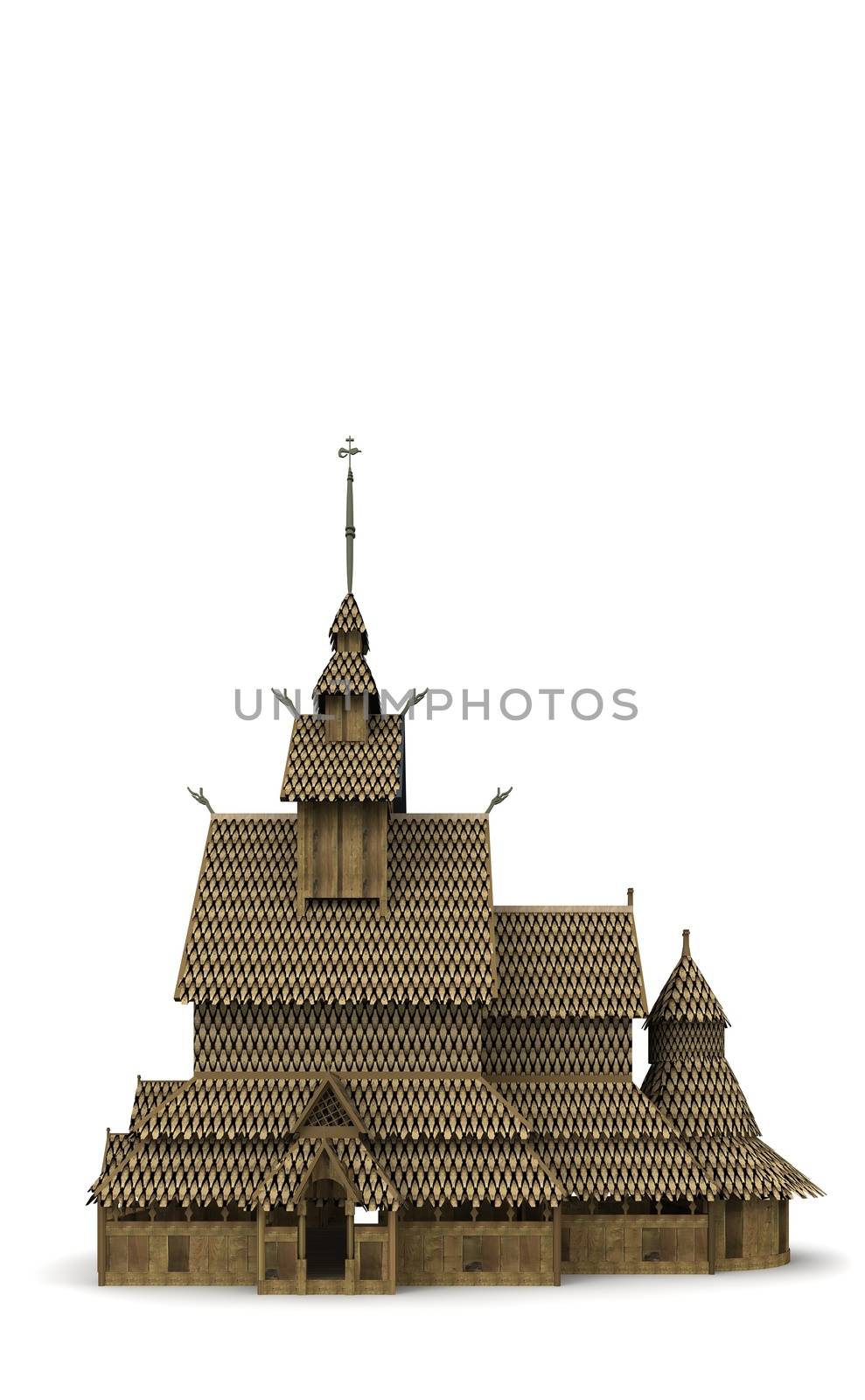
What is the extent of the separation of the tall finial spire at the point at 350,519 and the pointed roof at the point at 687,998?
9.41 meters

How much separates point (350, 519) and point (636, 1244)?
14333mm

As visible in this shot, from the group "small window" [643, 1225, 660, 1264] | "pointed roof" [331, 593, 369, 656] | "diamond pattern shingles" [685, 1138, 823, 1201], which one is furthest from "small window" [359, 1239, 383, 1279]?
"pointed roof" [331, 593, 369, 656]

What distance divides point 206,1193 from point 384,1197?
3209 mm

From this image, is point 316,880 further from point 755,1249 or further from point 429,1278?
point 755,1249

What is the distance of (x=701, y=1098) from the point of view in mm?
39750

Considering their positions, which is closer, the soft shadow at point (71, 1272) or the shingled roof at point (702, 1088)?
the soft shadow at point (71, 1272)

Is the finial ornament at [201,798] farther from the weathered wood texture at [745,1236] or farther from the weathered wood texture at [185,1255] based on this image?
the weathered wood texture at [745,1236]

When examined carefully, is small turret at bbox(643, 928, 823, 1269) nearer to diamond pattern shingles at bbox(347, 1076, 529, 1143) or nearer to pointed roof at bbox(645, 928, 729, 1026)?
pointed roof at bbox(645, 928, 729, 1026)

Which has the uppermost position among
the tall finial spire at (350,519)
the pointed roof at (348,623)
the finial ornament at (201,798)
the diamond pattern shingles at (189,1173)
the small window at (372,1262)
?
the tall finial spire at (350,519)

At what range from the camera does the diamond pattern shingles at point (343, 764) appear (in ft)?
129

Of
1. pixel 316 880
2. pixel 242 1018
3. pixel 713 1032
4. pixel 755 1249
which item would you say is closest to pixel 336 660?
pixel 316 880

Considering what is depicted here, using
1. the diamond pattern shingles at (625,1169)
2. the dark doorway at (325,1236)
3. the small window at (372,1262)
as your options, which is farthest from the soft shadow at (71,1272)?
the diamond pattern shingles at (625,1169)

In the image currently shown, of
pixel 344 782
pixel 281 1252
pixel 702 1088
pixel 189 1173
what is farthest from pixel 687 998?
pixel 189 1173

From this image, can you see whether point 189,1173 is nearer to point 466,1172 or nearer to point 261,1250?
point 261,1250
